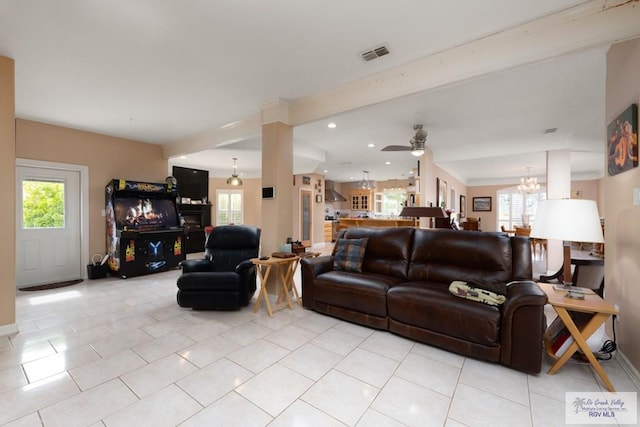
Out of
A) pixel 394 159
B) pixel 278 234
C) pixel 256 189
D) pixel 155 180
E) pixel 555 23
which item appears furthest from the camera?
pixel 256 189

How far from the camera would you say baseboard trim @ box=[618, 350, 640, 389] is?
192cm

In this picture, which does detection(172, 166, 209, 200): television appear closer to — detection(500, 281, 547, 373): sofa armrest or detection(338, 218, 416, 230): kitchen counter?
detection(338, 218, 416, 230): kitchen counter

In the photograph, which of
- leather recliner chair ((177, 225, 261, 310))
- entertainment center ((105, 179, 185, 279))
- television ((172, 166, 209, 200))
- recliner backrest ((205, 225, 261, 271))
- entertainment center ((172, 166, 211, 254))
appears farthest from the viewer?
entertainment center ((172, 166, 211, 254))

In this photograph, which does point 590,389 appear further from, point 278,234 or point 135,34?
point 135,34

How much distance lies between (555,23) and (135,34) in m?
3.41

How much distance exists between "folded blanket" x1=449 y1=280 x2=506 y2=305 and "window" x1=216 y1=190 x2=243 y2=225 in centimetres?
804

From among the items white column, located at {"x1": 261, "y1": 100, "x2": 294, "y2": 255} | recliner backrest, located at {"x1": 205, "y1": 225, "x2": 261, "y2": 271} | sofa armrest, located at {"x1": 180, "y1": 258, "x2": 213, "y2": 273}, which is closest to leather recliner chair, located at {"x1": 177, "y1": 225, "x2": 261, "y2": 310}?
sofa armrest, located at {"x1": 180, "y1": 258, "x2": 213, "y2": 273}

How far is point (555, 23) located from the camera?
2.12 m

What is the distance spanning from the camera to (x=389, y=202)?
41.5 feet

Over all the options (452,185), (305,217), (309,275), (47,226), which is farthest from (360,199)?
(47,226)

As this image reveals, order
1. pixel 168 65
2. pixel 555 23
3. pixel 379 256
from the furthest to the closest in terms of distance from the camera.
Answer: pixel 379 256 → pixel 168 65 → pixel 555 23

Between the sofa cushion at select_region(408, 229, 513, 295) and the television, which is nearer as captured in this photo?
the sofa cushion at select_region(408, 229, 513, 295)

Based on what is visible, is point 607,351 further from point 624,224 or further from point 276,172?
point 276,172

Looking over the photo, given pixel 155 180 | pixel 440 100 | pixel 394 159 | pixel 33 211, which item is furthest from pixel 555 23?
pixel 33 211
